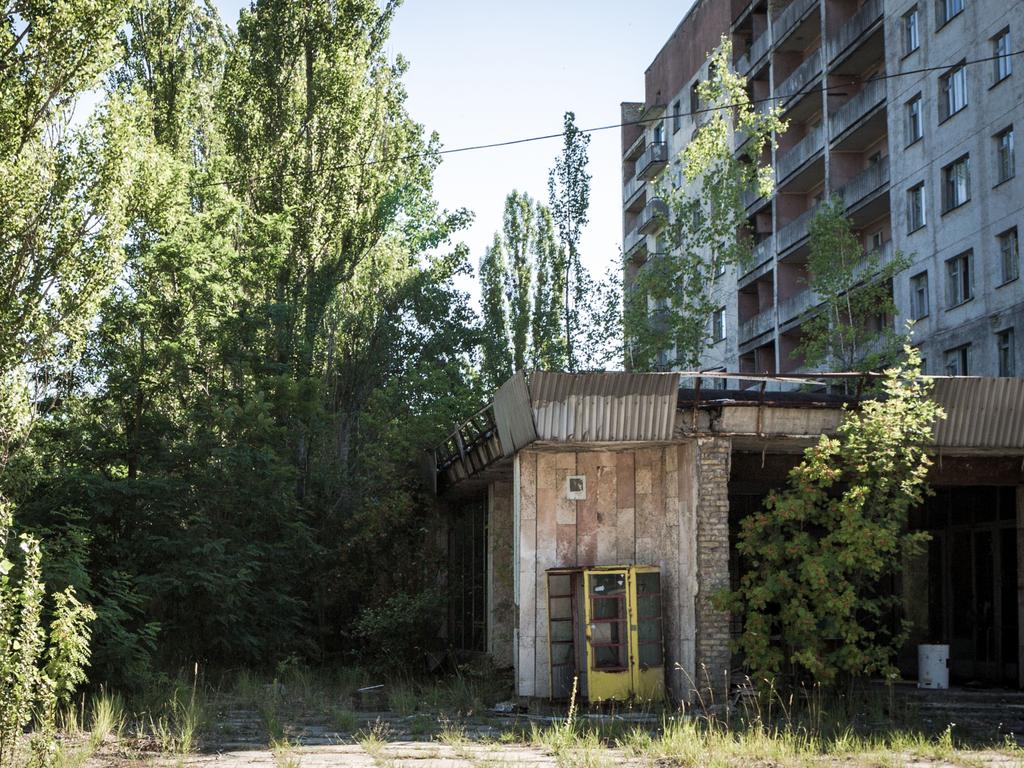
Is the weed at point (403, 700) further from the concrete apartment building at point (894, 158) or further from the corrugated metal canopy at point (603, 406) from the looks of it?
the concrete apartment building at point (894, 158)

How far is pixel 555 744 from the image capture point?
12094mm

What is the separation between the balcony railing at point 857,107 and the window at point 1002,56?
221 inches

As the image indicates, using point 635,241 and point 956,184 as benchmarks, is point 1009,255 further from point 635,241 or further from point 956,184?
point 635,241

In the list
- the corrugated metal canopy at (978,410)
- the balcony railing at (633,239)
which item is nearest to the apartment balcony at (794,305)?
the balcony railing at (633,239)

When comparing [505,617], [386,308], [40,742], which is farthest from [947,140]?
[40,742]

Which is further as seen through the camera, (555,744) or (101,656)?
(101,656)

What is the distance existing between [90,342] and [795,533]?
13532 millimetres

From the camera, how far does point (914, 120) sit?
3681 cm

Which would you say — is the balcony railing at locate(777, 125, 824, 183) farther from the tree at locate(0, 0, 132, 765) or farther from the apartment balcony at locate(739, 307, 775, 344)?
the tree at locate(0, 0, 132, 765)

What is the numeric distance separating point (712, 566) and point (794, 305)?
28.4 metres

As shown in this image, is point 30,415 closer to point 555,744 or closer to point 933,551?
point 555,744

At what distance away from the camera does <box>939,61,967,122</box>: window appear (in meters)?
34.1

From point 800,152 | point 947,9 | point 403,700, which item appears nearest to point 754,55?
point 800,152

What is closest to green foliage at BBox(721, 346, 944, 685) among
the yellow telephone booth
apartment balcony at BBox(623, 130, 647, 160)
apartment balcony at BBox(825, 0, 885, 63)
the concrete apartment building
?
the yellow telephone booth
